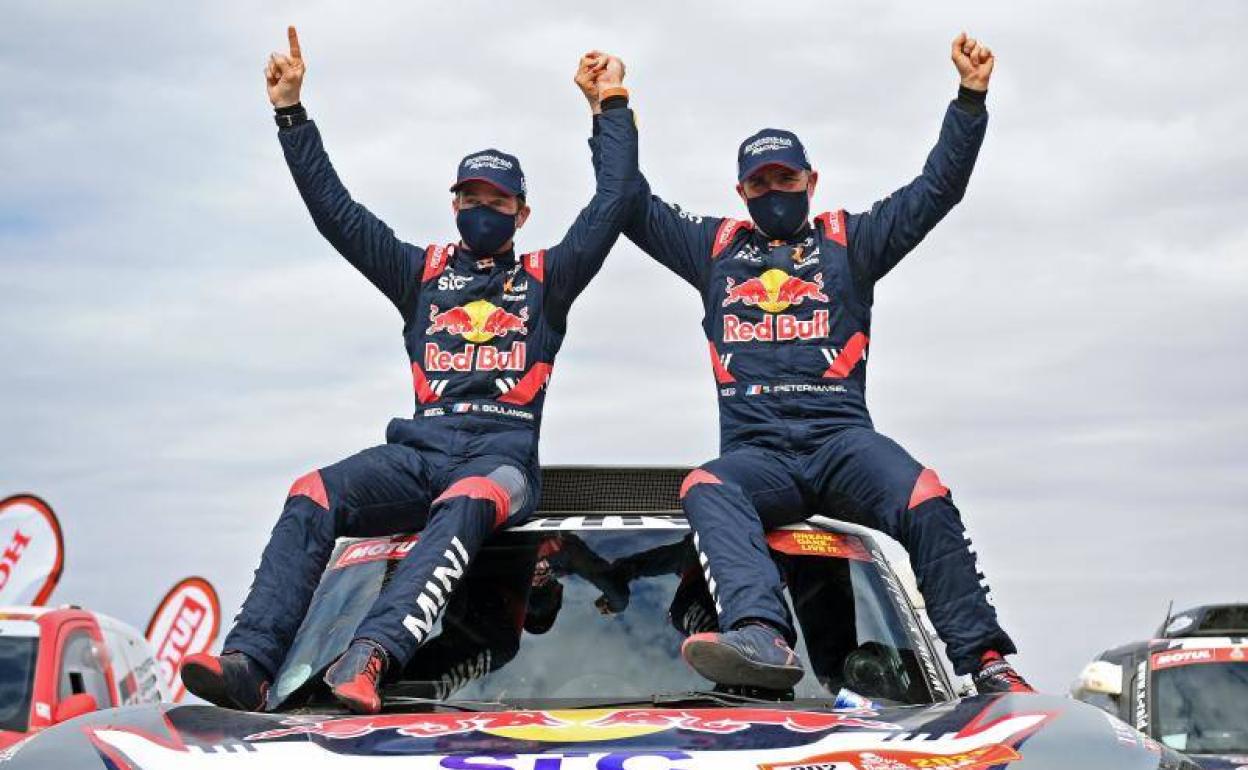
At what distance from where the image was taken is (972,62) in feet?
18.6

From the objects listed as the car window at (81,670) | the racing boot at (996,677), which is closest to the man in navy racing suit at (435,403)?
the racing boot at (996,677)

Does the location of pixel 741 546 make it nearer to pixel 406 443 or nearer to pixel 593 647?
pixel 593 647

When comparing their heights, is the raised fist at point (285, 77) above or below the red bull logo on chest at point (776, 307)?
above

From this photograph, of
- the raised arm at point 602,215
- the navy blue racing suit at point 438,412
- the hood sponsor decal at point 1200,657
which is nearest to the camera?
the navy blue racing suit at point 438,412

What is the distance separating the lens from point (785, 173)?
602 centimetres

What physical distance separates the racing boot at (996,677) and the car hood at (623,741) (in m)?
0.78

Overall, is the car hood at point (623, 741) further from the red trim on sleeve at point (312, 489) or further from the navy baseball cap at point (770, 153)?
the navy baseball cap at point (770, 153)

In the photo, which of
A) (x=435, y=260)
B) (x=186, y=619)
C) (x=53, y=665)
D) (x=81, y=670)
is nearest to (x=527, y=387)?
(x=435, y=260)

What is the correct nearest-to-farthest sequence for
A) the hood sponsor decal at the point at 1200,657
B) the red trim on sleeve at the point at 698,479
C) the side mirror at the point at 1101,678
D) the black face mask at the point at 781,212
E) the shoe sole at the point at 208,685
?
the shoe sole at the point at 208,685
the red trim on sleeve at the point at 698,479
the black face mask at the point at 781,212
the side mirror at the point at 1101,678
the hood sponsor decal at the point at 1200,657

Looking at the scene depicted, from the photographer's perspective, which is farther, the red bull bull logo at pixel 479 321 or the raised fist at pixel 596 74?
the raised fist at pixel 596 74

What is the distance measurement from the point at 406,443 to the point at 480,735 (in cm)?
218

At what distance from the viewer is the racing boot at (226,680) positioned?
14.3 ft

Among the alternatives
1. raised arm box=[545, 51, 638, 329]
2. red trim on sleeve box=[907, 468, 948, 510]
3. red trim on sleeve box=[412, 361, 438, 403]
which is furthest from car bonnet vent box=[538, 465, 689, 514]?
red trim on sleeve box=[907, 468, 948, 510]

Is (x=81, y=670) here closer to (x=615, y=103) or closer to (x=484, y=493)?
(x=615, y=103)
